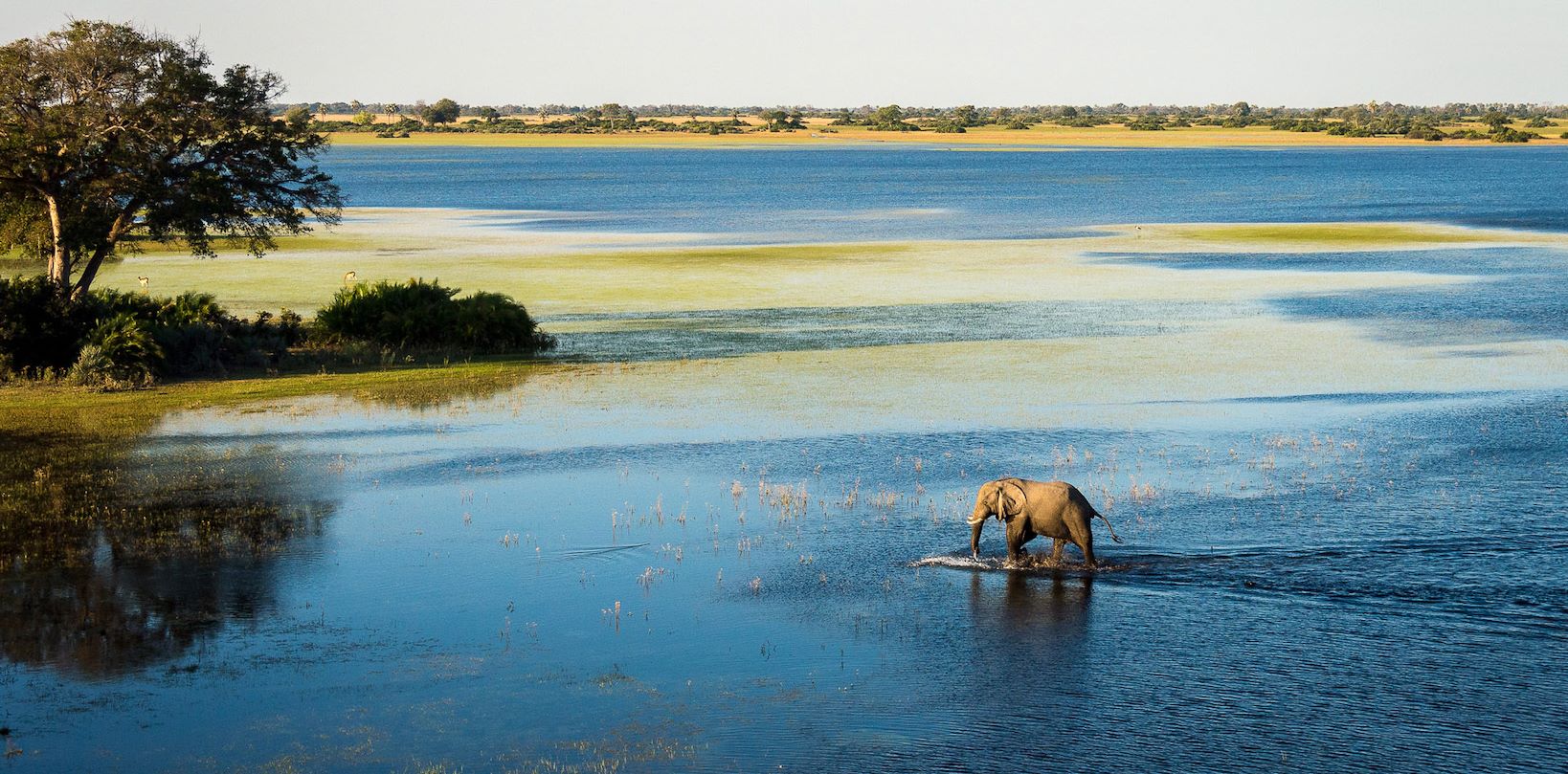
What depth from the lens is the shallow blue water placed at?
75.1 meters

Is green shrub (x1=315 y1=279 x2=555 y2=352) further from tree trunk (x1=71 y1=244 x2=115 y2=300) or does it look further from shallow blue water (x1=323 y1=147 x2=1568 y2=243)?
Answer: shallow blue water (x1=323 y1=147 x2=1568 y2=243)

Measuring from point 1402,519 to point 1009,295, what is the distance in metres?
25.5

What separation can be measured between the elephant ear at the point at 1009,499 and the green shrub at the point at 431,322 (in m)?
18.2

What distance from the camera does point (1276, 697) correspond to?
39.5 feet

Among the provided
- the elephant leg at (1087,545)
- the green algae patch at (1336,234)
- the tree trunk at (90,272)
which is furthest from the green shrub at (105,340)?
the green algae patch at (1336,234)

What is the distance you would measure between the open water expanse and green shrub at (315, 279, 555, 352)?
1.78 metres

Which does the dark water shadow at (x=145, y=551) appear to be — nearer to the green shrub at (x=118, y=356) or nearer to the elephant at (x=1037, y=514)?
the green shrub at (x=118, y=356)

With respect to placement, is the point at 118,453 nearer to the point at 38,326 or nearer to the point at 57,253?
the point at 38,326

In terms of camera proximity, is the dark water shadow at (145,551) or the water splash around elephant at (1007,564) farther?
the water splash around elephant at (1007,564)

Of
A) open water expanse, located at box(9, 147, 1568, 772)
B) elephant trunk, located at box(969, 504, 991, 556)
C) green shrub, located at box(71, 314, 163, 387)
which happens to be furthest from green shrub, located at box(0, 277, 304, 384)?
elephant trunk, located at box(969, 504, 991, 556)

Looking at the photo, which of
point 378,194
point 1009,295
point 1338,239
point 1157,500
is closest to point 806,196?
point 378,194

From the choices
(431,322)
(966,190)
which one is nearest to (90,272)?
(431,322)

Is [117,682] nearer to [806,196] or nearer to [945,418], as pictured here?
[945,418]

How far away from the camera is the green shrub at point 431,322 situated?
105ft
